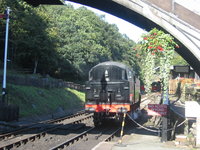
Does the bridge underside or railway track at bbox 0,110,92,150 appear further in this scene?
the bridge underside

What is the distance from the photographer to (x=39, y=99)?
23875 mm

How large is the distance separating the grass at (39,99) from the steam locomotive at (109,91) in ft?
21.8

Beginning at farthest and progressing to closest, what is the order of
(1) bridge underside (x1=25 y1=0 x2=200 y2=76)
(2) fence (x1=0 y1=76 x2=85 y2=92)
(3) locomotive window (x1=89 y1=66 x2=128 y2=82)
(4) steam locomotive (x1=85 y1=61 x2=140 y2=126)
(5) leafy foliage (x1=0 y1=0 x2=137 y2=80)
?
(5) leafy foliage (x1=0 y1=0 x2=137 y2=80) → (2) fence (x1=0 y1=76 x2=85 y2=92) → (3) locomotive window (x1=89 y1=66 x2=128 y2=82) → (4) steam locomotive (x1=85 y1=61 x2=140 y2=126) → (1) bridge underside (x1=25 y1=0 x2=200 y2=76)

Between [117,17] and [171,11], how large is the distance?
3.41m

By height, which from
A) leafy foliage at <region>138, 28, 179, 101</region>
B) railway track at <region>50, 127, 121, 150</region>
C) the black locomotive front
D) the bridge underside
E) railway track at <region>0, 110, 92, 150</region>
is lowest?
railway track at <region>50, 127, 121, 150</region>

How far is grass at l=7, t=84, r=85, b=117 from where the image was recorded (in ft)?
67.2

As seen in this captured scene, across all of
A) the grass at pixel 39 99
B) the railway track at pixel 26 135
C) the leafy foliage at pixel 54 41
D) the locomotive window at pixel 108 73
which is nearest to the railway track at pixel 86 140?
the railway track at pixel 26 135

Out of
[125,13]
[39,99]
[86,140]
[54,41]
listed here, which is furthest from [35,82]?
[125,13]

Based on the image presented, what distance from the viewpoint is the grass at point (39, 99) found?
20.5 meters

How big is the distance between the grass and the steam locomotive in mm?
6632

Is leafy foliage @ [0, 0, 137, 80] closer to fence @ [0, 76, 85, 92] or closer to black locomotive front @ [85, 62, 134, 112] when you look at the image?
fence @ [0, 76, 85, 92]

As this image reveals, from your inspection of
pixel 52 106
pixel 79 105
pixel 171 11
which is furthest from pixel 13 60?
pixel 171 11

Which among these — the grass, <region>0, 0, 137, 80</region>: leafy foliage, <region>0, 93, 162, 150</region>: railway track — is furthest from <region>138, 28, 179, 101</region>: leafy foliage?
<region>0, 0, 137, 80</region>: leafy foliage

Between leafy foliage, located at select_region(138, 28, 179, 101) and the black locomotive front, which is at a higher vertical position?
leafy foliage, located at select_region(138, 28, 179, 101)
